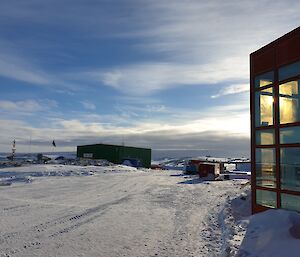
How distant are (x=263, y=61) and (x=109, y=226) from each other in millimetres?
8465

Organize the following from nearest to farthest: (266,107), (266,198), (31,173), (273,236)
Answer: (273,236) < (266,198) < (266,107) < (31,173)

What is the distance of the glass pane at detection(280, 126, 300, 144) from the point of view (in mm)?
11788

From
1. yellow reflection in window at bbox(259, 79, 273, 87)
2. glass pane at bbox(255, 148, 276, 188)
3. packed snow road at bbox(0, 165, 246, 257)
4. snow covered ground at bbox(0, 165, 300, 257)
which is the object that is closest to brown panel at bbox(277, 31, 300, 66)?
yellow reflection in window at bbox(259, 79, 273, 87)

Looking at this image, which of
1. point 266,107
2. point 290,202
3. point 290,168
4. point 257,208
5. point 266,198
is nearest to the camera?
point 290,202

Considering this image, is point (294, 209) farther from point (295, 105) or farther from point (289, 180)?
point (295, 105)

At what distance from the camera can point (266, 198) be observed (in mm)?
13211

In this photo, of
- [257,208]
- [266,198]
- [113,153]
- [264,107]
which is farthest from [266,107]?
[113,153]

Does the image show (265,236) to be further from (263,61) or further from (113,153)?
(113,153)

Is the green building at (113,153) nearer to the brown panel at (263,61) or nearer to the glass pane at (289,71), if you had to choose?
the brown panel at (263,61)

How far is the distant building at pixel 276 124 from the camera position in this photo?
39.0ft

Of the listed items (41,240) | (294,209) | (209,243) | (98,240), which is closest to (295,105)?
(294,209)

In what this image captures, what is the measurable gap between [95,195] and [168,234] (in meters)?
10.3

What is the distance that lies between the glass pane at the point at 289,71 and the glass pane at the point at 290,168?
2.54 metres

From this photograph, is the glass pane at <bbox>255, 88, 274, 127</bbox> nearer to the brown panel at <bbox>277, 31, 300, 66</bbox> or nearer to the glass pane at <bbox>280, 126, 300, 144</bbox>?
the glass pane at <bbox>280, 126, 300, 144</bbox>
